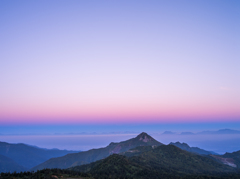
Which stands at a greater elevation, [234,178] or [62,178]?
[62,178]

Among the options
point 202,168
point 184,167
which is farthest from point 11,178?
point 202,168

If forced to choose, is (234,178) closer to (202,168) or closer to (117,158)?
(202,168)

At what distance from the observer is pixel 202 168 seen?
198000mm

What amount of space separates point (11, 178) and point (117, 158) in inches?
4021

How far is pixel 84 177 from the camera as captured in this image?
4016 inches

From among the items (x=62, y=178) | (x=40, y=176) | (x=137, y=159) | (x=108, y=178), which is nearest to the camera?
(x=40, y=176)

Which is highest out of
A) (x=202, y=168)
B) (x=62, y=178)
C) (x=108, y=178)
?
(x=62, y=178)

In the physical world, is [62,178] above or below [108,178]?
above

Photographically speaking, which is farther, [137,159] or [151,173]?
[137,159]

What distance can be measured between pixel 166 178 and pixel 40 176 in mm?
80910

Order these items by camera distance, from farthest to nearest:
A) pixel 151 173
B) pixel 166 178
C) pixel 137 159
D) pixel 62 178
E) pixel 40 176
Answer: pixel 137 159 < pixel 151 173 < pixel 166 178 < pixel 62 178 < pixel 40 176

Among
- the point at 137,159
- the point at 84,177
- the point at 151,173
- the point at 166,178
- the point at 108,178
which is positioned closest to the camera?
the point at 84,177

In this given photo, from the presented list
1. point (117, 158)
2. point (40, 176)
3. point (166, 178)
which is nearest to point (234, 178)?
point (166, 178)

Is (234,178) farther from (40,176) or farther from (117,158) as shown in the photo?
(40,176)
